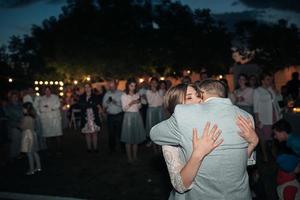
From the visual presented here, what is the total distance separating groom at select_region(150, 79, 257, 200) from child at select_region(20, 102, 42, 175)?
21.2ft

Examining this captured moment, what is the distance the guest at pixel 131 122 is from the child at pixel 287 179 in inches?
202

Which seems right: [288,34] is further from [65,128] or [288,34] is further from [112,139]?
[112,139]

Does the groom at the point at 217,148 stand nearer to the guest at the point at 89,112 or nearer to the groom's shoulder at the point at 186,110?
the groom's shoulder at the point at 186,110

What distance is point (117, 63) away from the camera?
33031 mm

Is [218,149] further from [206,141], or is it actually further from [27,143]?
[27,143]

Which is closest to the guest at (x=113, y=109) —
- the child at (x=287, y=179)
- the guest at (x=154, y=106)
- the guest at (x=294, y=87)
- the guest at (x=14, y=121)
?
the guest at (x=154, y=106)

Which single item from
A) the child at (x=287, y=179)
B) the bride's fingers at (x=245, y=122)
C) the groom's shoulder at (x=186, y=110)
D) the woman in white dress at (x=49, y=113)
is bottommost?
the child at (x=287, y=179)

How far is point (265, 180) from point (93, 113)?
5203 mm

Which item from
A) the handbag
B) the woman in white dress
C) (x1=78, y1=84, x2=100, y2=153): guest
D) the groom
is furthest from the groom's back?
the woman in white dress

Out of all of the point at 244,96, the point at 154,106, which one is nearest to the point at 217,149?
the point at 244,96

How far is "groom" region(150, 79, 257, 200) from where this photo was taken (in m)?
2.66

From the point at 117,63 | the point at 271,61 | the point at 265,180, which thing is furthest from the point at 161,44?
the point at 265,180

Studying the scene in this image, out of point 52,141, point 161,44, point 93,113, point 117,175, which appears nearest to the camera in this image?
A: point 117,175

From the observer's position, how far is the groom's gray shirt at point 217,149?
265 cm
